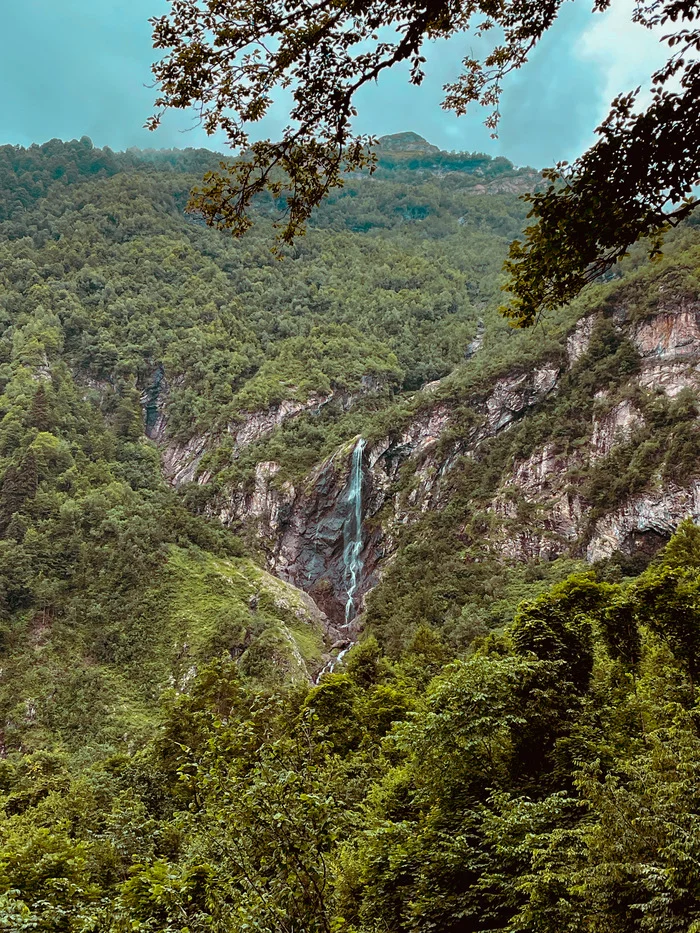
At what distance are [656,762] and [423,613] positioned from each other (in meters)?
29.0

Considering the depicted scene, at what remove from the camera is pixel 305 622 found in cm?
4159

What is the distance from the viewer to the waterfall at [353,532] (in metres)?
46.3

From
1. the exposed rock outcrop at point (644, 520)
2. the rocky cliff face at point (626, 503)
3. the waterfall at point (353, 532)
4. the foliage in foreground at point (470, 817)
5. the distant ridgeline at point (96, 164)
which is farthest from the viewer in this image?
the distant ridgeline at point (96, 164)

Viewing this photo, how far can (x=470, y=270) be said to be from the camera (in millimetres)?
101812

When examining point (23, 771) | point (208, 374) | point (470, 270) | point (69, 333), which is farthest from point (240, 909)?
point (470, 270)

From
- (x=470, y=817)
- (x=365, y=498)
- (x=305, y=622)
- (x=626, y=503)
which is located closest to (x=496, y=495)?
(x=626, y=503)

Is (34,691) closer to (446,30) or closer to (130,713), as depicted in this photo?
(130,713)

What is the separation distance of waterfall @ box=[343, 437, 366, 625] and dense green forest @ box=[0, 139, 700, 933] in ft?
10.6

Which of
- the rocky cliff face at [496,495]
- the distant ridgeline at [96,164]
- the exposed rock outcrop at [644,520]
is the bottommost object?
the exposed rock outcrop at [644,520]

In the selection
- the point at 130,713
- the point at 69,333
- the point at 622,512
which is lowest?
the point at 130,713

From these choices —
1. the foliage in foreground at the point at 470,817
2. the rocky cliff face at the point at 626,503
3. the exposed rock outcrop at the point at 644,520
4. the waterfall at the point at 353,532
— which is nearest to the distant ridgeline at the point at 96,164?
the waterfall at the point at 353,532

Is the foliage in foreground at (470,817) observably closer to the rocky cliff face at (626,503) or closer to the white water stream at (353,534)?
the rocky cliff face at (626,503)

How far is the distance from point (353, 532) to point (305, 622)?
10169 millimetres

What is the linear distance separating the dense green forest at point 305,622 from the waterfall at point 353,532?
3222mm
